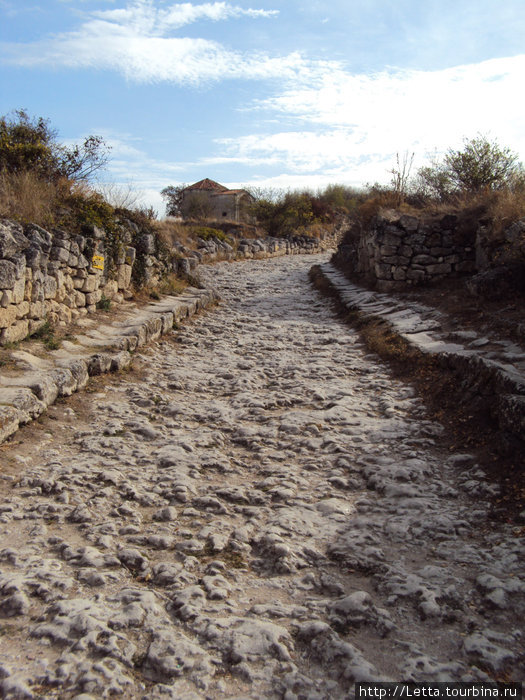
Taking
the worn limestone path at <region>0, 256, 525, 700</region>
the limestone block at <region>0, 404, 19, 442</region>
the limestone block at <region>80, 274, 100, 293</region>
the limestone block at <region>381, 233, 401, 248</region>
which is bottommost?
the worn limestone path at <region>0, 256, 525, 700</region>

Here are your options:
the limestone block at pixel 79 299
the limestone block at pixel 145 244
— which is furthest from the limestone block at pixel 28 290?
the limestone block at pixel 145 244

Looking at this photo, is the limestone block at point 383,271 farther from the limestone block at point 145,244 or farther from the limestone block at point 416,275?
the limestone block at point 145,244

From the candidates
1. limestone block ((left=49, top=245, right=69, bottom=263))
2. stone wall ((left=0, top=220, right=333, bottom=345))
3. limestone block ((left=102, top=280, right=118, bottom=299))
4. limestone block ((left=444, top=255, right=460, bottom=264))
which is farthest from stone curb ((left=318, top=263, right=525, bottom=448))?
limestone block ((left=49, top=245, right=69, bottom=263))

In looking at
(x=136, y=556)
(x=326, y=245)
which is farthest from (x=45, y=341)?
(x=326, y=245)

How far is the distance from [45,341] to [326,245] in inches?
1073

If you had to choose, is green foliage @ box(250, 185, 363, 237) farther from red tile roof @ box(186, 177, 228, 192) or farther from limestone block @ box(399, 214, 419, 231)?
limestone block @ box(399, 214, 419, 231)

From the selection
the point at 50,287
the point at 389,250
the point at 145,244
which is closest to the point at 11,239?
the point at 50,287

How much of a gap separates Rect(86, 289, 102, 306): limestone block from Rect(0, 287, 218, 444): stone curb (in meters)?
0.50

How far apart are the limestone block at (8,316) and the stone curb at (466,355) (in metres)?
4.77

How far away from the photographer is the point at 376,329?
8.55m

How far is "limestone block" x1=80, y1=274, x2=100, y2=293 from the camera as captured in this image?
7.86 metres

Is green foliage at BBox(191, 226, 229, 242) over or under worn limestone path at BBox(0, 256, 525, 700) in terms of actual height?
over

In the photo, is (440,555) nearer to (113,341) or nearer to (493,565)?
(493,565)

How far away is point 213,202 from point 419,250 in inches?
1346
